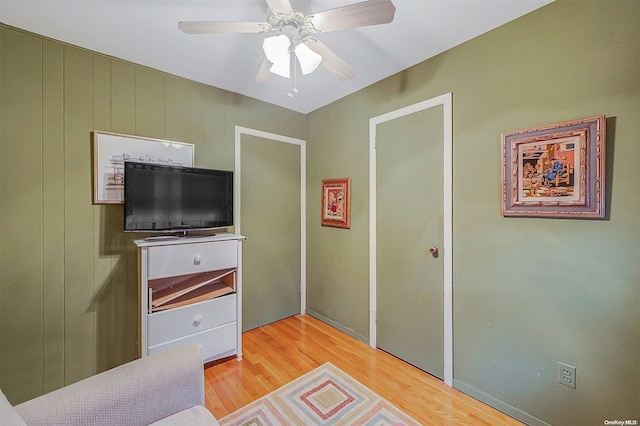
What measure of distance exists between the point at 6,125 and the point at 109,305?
1.35 metres

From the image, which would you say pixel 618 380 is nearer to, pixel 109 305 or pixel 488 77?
pixel 488 77

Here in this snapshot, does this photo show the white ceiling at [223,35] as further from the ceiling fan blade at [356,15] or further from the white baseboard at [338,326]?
the white baseboard at [338,326]

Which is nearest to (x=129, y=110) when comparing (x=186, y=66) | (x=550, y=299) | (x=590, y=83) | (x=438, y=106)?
(x=186, y=66)

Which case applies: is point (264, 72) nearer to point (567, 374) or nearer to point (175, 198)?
point (175, 198)

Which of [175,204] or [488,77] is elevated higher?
[488,77]

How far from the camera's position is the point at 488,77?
1677 millimetres

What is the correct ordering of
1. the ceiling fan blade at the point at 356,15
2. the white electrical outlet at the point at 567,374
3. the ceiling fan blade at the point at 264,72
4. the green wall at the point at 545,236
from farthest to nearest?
1. the ceiling fan blade at the point at 264,72
2. the white electrical outlet at the point at 567,374
3. the green wall at the point at 545,236
4. the ceiling fan blade at the point at 356,15

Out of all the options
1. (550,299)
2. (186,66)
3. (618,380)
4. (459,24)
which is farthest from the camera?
(186,66)

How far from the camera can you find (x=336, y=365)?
210 centimetres

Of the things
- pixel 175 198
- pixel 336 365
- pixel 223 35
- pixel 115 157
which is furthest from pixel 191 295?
pixel 223 35

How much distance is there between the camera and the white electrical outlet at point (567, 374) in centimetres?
139

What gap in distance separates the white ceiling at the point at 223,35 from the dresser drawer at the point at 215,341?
214cm

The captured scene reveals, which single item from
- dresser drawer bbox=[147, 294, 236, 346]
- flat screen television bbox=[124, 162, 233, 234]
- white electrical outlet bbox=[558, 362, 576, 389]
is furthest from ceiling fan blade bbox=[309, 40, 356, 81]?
white electrical outlet bbox=[558, 362, 576, 389]

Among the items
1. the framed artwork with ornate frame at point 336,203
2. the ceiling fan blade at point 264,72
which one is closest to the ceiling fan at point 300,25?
the ceiling fan blade at point 264,72
